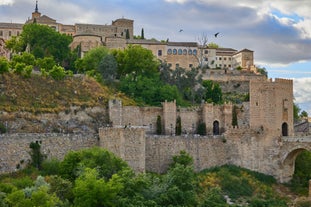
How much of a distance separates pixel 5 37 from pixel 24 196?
58766mm

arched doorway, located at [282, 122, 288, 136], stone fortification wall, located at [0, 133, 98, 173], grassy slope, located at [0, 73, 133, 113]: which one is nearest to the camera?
stone fortification wall, located at [0, 133, 98, 173]

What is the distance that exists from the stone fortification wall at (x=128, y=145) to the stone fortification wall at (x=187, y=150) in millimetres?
2921

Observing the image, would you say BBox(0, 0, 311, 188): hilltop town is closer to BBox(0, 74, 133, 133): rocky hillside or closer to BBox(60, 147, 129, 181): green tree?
BBox(0, 74, 133, 133): rocky hillside

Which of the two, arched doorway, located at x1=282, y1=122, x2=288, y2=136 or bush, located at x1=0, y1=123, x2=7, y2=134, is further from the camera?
arched doorway, located at x1=282, y1=122, x2=288, y2=136

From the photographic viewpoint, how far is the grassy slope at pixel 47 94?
47987mm

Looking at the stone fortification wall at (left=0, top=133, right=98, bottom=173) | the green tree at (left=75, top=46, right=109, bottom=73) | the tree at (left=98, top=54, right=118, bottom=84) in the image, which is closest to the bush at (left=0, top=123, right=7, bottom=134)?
the stone fortification wall at (left=0, top=133, right=98, bottom=173)

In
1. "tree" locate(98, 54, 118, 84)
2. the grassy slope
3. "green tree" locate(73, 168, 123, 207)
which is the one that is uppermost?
"tree" locate(98, 54, 118, 84)

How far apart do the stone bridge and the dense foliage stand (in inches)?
143

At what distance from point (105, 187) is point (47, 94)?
16.4 meters

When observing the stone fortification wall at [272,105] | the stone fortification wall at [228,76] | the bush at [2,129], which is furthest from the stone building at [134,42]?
the bush at [2,129]

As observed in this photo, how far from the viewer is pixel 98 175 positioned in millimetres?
38156

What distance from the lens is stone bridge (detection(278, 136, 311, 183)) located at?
48438 millimetres

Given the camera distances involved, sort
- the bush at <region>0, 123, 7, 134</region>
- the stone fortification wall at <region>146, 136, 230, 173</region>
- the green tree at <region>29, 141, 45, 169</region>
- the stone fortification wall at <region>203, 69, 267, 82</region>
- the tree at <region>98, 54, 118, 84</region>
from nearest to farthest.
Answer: the green tree at <region>29, 141, 45, 169</region> < the bush at <region>0, 123, 7, 134</region> < the stone fortification wall at <region>146, 136, 230, 173</region> < the tree at <region>98, 54, 118, 84</region> < the stone fortification wall at <region>203, 69, 267, 82</region>

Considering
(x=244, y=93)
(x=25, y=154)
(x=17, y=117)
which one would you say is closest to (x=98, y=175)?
(x=25, y=154)
